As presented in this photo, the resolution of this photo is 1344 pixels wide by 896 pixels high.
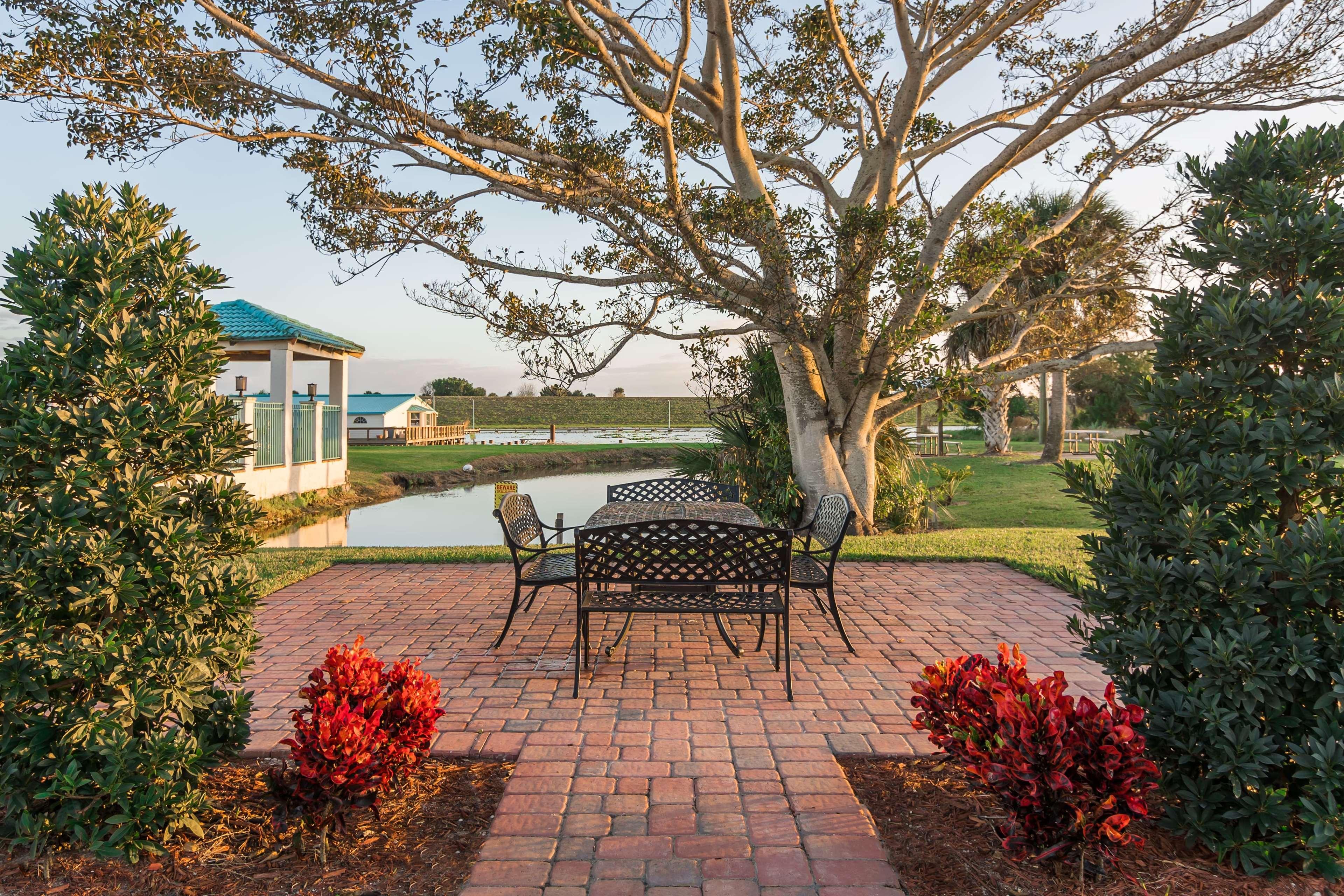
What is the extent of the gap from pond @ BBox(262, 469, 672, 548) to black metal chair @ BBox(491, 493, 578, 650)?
3.92 meters

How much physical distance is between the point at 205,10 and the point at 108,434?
7.52 m

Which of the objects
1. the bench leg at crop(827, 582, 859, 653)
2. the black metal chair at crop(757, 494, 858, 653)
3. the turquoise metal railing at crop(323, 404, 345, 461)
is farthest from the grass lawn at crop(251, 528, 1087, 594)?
the turquoise metal railing at crop(323, 404, 345, 461)

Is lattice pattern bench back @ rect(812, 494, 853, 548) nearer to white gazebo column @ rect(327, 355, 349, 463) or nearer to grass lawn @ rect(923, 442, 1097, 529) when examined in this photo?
grass lawn @ rect(923, 442, 1097, 529)

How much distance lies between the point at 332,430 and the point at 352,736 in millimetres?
17101

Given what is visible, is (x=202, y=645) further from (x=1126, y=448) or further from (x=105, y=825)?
(x=1126, y=448)

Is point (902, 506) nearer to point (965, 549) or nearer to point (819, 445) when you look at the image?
point (819, 445)

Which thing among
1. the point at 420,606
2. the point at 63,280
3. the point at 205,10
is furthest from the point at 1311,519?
the point at 205,10

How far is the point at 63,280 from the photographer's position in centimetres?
257

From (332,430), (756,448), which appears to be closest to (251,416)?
(332,430)

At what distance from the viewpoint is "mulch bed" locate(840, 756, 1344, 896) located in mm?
2312

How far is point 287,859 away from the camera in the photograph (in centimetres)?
251

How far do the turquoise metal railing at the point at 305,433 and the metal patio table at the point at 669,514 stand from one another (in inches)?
467

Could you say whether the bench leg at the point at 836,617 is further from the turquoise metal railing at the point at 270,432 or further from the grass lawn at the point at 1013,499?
the turquoise metal railing at the point at 270,432

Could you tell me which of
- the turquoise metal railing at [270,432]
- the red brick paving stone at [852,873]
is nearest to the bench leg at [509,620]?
the red brick paving stone at [852,873]
